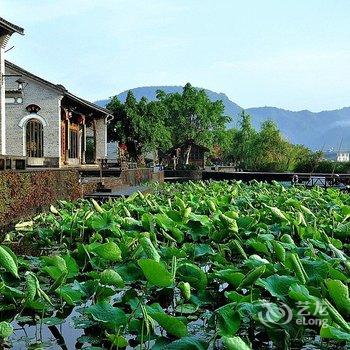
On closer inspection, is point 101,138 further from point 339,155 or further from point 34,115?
point 339,155

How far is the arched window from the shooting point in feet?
81.0

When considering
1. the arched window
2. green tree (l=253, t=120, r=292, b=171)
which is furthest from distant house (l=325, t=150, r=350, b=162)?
the arched window

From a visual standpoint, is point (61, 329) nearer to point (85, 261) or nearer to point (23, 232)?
point (85, 261)

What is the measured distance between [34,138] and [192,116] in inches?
1710

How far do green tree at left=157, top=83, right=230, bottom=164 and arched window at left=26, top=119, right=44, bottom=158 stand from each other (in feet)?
136

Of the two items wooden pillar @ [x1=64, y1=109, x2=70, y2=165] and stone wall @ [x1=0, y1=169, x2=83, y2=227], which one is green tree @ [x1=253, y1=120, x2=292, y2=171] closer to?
wooden pillar @ [x1=64, y1=109, x2=70, y2=165]

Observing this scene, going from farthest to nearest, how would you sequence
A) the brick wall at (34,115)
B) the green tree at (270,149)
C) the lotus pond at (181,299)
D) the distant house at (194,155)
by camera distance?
the green tree at (270,149)
the distant house at (194,155)
the brick wall at (34,115)
the lotus pond at (181,299)

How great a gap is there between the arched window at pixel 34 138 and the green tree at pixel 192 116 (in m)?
41.3

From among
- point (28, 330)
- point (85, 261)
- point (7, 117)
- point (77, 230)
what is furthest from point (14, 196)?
point (7, 117)

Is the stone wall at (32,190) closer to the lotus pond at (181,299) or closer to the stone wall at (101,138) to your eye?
the lotus pond at (181,299)

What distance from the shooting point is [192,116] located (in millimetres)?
67125

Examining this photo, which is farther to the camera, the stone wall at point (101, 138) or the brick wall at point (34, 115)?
the stone wall at point (101, 138)

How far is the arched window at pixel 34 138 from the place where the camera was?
24.7 meters

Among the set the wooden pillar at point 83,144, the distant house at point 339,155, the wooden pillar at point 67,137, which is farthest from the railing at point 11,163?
the wooden pillar at point 83,144
